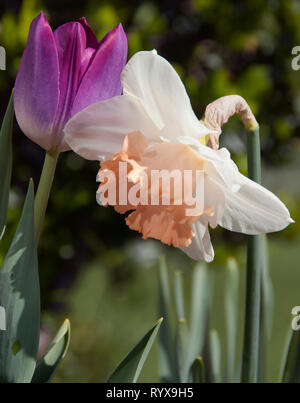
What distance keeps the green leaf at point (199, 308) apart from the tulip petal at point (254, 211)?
211 millimetres

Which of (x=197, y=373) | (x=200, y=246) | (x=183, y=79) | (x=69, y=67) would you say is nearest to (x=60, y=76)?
(x=69, y=67)

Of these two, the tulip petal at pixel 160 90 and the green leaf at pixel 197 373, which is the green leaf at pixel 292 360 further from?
the tulip petal at pixel 160 90

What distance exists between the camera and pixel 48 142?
1.06 feet

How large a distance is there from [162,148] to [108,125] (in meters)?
0.03

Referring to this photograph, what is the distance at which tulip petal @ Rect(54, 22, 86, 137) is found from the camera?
0.31 meters

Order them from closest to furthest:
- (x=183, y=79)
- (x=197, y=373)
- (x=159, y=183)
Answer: (x=159, y=183), (x=197, y=373), (x=183, y=79)

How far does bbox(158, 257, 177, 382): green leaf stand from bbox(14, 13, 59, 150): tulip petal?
0.69ft

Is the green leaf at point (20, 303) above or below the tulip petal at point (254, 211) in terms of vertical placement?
below

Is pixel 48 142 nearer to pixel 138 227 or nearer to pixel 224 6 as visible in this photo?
pixel 138 227

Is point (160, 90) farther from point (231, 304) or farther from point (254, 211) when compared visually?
point (231, 304)

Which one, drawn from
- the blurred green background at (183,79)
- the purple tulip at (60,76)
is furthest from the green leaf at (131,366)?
the blurred green background at (183,79)

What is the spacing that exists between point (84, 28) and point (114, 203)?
109 mm

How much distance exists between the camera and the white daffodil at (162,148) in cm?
29

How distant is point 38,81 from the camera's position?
305 millimetres
